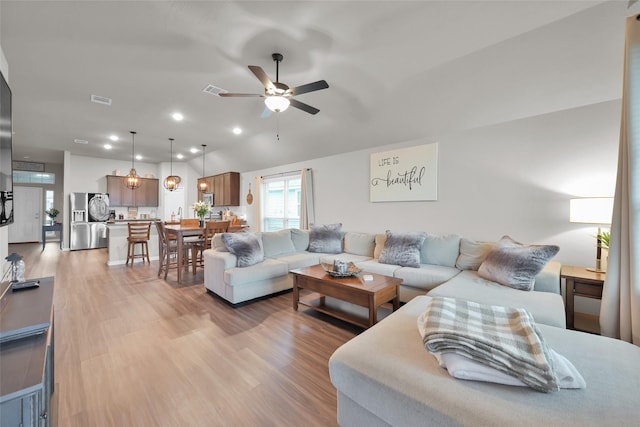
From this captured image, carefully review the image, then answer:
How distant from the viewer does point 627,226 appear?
1.71m

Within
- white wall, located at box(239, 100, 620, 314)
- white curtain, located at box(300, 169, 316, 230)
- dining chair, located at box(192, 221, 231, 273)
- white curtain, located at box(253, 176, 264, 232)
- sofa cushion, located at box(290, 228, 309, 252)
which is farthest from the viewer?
white curtain, located at box(253, 176, 264, 232)

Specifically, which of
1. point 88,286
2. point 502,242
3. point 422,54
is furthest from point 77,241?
point 502,242

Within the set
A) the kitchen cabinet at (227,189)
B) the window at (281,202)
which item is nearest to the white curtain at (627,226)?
the window at (281,202)

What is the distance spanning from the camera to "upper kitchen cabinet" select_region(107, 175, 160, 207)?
7.86m

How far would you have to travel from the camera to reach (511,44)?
2.34 meters

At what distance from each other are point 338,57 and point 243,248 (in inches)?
101

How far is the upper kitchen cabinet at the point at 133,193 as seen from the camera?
7.86 m

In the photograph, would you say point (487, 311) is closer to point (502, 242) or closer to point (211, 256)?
point (502, 242)

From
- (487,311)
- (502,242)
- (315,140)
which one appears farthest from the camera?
(315,140)

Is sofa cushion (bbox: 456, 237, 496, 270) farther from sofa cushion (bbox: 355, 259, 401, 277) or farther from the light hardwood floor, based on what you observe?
the light hardwood floor

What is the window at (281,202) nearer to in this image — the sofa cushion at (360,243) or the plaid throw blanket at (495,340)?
the sofa cushion at (360,243)

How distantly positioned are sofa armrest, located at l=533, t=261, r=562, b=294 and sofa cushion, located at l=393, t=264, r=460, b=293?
0.77 m

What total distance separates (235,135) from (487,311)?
5313mm

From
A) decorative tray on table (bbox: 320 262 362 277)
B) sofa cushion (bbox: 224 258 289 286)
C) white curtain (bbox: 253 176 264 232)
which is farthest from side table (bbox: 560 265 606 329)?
white curtain (bbox: 253 176 264 232)
